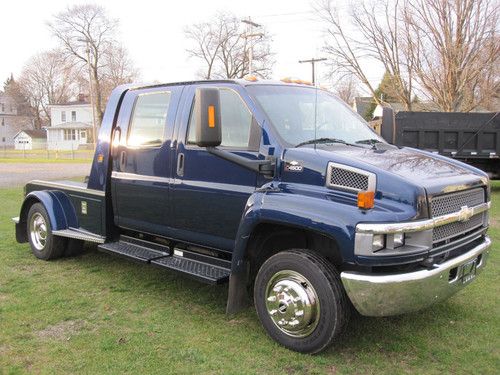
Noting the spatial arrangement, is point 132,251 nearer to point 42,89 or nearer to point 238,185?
point 238,185

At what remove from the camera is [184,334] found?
4.24m

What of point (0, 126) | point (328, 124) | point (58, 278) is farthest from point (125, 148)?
point (0, 126)

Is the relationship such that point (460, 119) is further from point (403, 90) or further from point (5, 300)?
point (5, 300)

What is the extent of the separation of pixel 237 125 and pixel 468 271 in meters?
2.20

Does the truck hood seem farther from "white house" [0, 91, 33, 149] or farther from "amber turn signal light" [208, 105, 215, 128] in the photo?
"white house" [0, 91, 33, 149]

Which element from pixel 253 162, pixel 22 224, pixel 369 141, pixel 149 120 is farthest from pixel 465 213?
pixel 22 224

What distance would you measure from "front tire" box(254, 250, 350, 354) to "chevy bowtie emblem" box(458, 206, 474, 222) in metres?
1.05

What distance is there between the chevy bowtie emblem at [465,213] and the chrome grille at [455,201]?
3 cm

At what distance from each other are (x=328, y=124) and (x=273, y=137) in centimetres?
72

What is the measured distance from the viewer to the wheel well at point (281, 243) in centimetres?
397

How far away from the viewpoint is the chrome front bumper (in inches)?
135

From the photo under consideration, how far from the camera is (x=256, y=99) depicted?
434cm

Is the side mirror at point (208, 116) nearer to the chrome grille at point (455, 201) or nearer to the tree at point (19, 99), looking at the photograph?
the chrome grille at point (455, 201)

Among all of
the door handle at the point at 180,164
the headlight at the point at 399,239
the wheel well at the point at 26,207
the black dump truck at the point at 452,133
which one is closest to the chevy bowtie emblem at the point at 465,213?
the headlight at the point at 399,239
